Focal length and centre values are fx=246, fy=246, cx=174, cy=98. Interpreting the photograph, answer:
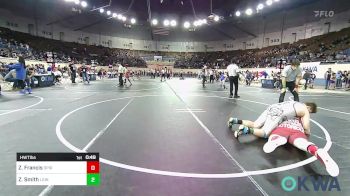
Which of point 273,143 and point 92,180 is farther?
point 273,143

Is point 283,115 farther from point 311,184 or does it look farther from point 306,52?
point 306,52

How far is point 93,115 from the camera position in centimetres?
679

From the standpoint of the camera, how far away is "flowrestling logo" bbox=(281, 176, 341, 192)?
8.96 feet

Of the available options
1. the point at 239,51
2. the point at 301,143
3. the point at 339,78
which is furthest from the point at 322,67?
the point at 239,51

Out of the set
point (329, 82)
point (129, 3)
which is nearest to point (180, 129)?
point (329, 82)

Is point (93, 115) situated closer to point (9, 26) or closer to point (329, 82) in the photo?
point (329, 82)

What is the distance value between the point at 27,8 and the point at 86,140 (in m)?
39.9

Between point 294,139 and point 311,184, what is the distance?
3.89 feet

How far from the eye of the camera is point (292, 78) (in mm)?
8148

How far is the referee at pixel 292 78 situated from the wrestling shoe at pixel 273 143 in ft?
13.9

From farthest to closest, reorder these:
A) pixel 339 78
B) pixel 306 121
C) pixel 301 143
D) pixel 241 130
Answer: pixel 339 78 < pixel 241 130 < pixel 306 121 < pixel 301 143

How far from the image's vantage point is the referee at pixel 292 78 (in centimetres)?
769

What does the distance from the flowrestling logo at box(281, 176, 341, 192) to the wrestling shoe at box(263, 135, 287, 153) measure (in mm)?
776

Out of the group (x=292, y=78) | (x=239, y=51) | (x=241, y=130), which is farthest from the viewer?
(x=239, y=51)
